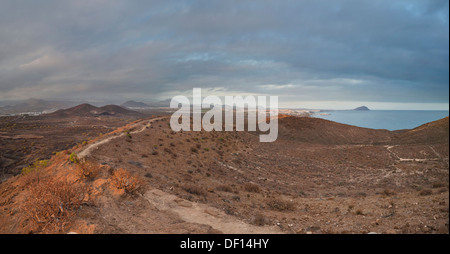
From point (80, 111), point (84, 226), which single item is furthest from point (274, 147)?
point (80, 111)

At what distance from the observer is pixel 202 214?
7160 mm

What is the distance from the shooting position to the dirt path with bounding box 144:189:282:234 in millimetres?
6293

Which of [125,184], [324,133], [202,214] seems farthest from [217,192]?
[324,133]

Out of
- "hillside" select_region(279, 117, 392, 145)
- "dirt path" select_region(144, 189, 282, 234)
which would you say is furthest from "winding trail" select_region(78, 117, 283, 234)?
"hillside" select_region(279, 117, 392, 145)

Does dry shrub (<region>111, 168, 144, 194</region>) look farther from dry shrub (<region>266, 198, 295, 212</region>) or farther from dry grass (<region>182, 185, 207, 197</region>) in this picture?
dry shrub (<region>266, 198, 295, 212</region>)

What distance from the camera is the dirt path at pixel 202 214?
6293 millimetres

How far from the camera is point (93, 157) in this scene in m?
11.5

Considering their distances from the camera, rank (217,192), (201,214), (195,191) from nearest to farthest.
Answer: (201,214), (195,191), (217,192)

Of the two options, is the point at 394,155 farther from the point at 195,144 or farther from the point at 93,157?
the point at 93,157

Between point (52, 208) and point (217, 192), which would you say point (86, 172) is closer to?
point (52, 208)

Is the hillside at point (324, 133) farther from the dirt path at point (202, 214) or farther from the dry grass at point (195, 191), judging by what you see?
the dirt path at point (202, 214)

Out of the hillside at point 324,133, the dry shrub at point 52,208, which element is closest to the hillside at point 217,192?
the dry shrub at point 52,208

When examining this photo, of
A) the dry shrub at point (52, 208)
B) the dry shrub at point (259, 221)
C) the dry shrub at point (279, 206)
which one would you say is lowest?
the dry shrub at point (279, 206)

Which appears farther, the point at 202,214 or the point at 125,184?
the point at 125,184
